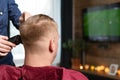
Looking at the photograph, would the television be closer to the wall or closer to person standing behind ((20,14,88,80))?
the wall

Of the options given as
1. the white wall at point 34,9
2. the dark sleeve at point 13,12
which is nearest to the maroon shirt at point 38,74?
the dark sleeve at point 13,12

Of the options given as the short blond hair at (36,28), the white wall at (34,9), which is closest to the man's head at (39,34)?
the short blond hair at (36,28)

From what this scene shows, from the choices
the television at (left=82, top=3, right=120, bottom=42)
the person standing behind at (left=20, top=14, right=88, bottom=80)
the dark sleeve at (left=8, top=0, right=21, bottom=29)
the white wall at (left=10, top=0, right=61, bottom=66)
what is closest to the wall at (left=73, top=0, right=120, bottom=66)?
the television at (left=82, top=3, right=120, bottom=42)

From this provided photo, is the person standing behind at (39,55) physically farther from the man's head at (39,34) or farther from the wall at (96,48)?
the wall at (96,48)

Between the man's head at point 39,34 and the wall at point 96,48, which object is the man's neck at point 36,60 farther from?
the wall at point 96,48

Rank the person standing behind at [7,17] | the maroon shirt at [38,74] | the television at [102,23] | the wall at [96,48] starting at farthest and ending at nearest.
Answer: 1. the wall at [96,48]
2. the television at [102,23]
3. the person standing behind at [7,17]
4. the maroon shirt at [38,74]

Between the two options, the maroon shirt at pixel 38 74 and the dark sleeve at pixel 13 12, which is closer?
the maroon shirt at pixel 38 74

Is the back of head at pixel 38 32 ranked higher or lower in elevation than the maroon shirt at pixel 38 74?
higher

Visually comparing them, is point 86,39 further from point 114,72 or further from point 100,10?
point 114,72

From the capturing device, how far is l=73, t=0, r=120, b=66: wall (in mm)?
3965

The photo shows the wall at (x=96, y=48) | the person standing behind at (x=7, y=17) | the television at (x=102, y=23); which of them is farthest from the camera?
the wall at (x=96, y=48)

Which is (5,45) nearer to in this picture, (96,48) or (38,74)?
(38,74)

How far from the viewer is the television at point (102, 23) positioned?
381 centimetres

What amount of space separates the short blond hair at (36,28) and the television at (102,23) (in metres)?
2.87
